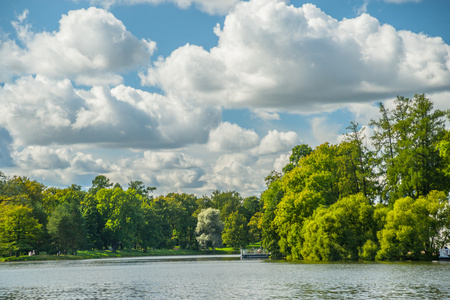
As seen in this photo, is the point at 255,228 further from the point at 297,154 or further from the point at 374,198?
the point at 374,198

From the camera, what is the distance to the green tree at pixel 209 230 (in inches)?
6057

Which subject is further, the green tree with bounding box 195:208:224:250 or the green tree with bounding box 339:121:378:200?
the green tree with bounding box 195:208:224:250

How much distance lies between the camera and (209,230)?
154625 mm

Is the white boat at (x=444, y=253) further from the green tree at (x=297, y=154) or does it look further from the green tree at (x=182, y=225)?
the green tree at (x=182, y=225)

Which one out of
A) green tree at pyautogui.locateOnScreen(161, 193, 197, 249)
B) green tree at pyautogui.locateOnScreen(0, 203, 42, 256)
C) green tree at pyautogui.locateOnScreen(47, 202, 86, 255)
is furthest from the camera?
green tree at pyautogui.locateOnScreen(161, 193, 197, 249)

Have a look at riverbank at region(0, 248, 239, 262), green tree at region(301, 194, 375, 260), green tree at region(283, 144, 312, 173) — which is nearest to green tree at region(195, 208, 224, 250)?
riverbank at region(0, 248, 239, 262)

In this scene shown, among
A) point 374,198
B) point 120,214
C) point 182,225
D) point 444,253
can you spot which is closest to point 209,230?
point 182,225

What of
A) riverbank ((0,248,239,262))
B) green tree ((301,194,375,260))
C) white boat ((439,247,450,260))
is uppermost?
green tree ((301,194,375,260))

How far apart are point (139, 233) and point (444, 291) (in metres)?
128

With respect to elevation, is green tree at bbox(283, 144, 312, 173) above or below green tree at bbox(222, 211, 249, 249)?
above

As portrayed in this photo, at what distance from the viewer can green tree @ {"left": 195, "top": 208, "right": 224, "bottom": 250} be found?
154m

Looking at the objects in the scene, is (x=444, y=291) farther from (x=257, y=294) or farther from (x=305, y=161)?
(x=305, y=161)

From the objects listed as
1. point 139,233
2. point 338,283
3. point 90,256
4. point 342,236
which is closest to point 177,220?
point 139,233

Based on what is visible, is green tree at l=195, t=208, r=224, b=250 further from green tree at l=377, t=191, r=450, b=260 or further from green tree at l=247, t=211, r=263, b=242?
green tree at l=377, t=191, r=450, b=260
